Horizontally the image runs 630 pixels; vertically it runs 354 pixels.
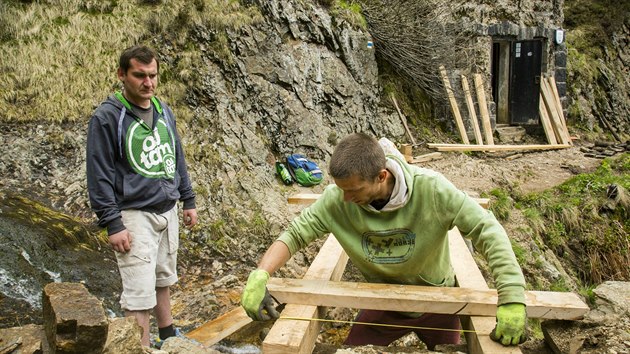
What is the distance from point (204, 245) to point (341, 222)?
366 cm

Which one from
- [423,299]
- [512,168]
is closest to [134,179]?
[423,299]

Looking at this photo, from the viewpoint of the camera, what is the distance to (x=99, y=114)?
10.2ft

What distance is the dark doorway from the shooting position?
47.5 ft

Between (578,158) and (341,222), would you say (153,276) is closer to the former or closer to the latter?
(341,222)

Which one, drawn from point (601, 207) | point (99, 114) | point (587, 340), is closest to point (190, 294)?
point (99, 114)

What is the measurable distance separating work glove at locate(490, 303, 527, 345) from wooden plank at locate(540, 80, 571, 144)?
13155mm

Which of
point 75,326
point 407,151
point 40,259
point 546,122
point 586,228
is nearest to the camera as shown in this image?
point 75,326

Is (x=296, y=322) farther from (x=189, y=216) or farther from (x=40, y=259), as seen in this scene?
(x=40, y=259)

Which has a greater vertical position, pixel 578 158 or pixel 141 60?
pixel 141 60

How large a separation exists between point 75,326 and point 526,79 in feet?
48.3

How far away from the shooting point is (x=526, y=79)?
14.6m

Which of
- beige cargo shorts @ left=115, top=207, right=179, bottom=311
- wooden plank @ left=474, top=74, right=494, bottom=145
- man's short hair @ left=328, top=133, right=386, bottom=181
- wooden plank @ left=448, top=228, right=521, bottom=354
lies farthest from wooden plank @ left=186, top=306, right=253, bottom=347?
wooden plank @ left=474, top=74, right=494, bottom=145

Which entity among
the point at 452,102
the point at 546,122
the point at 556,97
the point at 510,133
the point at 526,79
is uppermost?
the point at 526,79

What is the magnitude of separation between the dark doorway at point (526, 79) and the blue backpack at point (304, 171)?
8.54 metres
